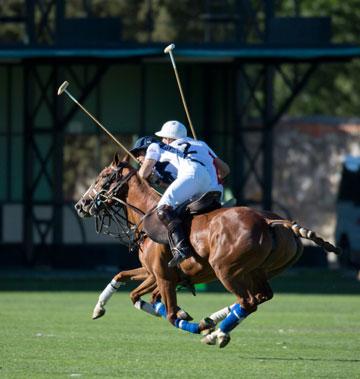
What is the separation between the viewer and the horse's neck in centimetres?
1523

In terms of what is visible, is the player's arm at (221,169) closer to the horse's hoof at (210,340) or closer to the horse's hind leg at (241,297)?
the horse's hind leg at (241,297)

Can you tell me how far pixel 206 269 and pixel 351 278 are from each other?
13.5 m

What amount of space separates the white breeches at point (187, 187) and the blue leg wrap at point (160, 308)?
1.09 meters

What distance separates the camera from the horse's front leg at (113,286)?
15.7 m

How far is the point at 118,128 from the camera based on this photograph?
106 feet

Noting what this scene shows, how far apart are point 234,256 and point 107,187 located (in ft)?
7.41

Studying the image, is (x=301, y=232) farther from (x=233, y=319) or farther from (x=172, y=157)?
(x=172, y=157)

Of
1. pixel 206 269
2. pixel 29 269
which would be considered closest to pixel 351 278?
pixel 29 269

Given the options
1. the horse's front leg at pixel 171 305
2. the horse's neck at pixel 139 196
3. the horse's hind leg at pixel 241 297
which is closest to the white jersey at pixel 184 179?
the horse's neck at pixel 139 196

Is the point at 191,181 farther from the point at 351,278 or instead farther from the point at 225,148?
the point at 225,148

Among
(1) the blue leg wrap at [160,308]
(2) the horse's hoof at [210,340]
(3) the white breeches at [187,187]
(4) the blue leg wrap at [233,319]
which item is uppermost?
(3) the white breeches at [187,187]

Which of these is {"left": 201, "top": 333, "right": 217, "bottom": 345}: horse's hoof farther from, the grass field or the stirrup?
the stirrup

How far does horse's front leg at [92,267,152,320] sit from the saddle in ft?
4.02

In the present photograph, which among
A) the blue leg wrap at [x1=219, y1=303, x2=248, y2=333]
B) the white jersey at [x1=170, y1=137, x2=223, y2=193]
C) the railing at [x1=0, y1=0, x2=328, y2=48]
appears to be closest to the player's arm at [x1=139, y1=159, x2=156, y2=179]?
the white jersey at [x1=170, y1=137, x2=223, y2=193]
